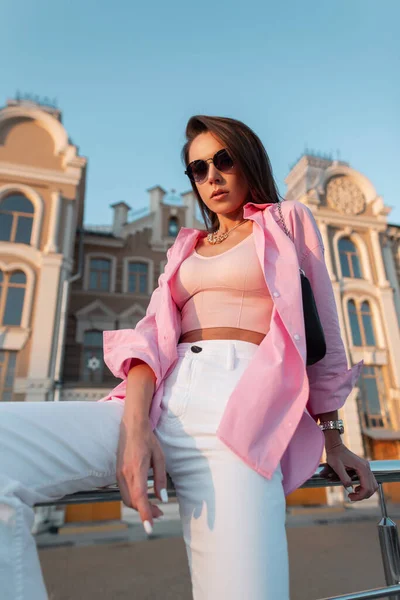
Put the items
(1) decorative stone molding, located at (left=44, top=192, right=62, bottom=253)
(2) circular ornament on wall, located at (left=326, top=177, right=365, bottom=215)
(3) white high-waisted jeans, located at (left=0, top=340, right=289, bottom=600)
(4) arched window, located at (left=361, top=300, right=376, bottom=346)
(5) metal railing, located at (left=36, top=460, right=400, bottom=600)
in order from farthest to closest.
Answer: (2) circular ornament on wall, located at (left=326, top=177, right=365, bottom=215) < (4) arched window, located at (left=361, top=300, right=376, bottom=346) < (1) decorative stone molding, located at (left=44, top=192, right=62, bottom=253) < (5) metal railing, located at (left=36, top=460, right=400, bottom=600) < (3) white high-waisted jeans, located at (left=0, top=340, right=289, bottom=600)

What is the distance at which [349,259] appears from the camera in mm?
15359

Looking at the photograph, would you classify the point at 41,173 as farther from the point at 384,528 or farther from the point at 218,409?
the point at 384,528

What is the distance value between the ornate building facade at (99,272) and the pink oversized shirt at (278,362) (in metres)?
10.2

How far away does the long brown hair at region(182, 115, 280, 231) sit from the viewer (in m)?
1.63

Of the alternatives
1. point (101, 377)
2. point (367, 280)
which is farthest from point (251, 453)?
point (367, 280)

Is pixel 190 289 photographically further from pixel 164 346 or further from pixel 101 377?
pixel 101 377

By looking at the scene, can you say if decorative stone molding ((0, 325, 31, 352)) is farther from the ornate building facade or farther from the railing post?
the railing post

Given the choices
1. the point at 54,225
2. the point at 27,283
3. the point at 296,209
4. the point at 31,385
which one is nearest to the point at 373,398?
the point at 31,385

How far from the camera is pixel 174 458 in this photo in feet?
3.55

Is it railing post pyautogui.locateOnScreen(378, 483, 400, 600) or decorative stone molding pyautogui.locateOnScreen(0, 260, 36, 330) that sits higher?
decorative stone molding pyautogui.locateOnScreen(0, 260, 36, 330)

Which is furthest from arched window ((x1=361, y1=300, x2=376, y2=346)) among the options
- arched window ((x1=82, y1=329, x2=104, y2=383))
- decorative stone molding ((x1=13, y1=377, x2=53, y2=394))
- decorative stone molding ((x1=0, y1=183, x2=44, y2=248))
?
decorative stone molding ((x1=0, y1=183, x2=44, y2=248))

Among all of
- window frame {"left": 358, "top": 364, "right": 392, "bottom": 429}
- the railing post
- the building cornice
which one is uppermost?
the building cornice

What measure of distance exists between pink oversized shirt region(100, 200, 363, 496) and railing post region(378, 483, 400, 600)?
0.43m

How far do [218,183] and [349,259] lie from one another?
15.0m
